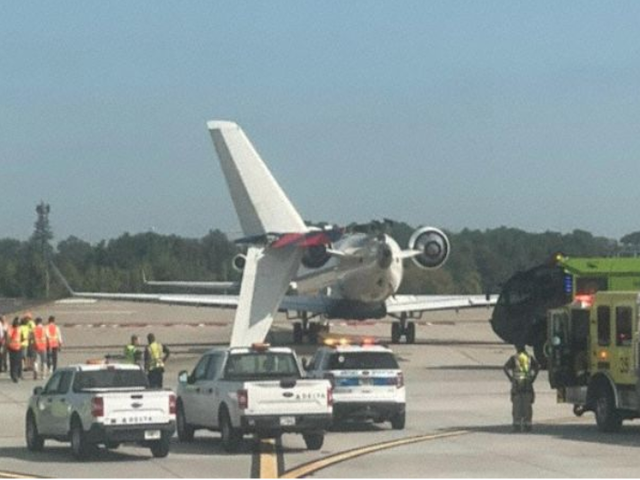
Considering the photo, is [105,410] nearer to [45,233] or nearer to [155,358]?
[155,358]

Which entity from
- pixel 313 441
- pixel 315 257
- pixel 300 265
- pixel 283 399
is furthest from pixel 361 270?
pixel 283 399

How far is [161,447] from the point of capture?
2422cm

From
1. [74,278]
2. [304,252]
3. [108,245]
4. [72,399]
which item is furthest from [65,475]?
[108,245]

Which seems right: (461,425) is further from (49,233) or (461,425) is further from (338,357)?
(49,233)

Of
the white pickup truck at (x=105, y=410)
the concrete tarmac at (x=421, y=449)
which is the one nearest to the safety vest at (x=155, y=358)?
the concrete tarmac at (x=421, y=449)

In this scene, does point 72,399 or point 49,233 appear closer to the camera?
point 72,399

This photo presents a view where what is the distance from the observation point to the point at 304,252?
5044 cm

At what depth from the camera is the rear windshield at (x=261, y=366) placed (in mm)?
25562

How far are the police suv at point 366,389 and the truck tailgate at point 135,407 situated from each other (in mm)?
5580

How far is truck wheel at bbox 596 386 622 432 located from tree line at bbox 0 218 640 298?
295ft

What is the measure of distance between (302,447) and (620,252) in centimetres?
1576

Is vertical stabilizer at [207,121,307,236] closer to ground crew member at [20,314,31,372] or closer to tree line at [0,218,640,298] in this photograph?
ground crew member at [20,314,31,372]

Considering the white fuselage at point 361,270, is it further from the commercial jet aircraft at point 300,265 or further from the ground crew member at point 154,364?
the ground crew member at point 154,364

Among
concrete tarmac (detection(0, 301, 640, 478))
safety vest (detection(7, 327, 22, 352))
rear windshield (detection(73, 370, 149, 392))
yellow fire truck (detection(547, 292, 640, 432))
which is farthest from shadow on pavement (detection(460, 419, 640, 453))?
safety vest (detection(7, 327, 22, 352))
